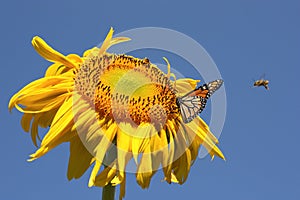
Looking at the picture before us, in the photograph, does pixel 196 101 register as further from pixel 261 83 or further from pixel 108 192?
pixel 261 83

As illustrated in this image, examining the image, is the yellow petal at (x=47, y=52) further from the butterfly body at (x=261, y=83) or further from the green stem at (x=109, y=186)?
the butterfly body at (x=261, y=83)

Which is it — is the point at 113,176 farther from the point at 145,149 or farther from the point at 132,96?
the point at 132,96

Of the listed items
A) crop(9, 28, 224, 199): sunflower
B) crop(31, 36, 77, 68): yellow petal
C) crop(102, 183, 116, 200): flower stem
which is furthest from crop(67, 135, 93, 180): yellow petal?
crop(31, 36, 77, 68): yellow petal

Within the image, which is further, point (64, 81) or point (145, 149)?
point (64, 81)

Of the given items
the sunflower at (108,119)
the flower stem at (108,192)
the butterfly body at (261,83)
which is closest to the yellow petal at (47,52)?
the sunflower at (108,119)

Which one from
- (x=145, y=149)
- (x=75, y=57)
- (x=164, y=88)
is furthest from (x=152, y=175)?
(x=75, y=57)

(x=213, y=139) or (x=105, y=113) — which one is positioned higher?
(x=213, y=139)

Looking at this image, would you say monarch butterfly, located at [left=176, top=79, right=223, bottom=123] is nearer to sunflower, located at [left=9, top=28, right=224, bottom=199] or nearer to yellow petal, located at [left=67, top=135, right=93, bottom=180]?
sunflower, located at [left=9, top=28, right=224, bottom=199]
